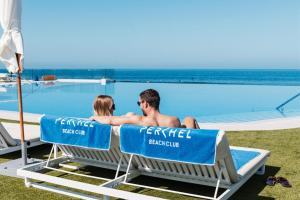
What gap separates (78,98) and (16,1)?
14428 mm

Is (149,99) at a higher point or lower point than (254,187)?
higher

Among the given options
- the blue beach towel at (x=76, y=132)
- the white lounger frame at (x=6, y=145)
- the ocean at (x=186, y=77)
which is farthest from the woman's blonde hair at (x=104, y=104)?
the ocean at (x=186, y=77)

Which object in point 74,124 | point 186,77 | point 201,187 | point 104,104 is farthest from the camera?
point 186,77

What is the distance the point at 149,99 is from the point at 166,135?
598 millimetres

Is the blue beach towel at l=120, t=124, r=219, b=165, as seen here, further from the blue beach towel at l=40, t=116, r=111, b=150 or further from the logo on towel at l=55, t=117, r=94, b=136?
the logo on towel at l=55, t=117, r=94, b=136

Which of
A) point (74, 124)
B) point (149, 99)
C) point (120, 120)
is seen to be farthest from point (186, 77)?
point (149, 99)

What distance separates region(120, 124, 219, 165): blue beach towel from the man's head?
0.33m

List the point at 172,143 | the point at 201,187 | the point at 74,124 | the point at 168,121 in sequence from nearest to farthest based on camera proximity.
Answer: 1. the point at 172,143
2. the point at 168,121
3. the point at 74,124
4. the point at 201,187

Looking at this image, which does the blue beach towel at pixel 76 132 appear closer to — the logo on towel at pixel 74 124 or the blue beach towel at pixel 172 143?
the logo on towel at pixel 74 124

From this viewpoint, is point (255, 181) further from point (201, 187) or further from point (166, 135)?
point (166, 135)

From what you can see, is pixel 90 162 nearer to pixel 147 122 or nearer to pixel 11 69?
pixel 147 122

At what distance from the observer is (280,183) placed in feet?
15.2

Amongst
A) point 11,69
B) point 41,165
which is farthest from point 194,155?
point 11,69

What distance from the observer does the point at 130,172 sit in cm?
438
